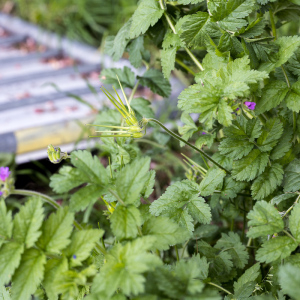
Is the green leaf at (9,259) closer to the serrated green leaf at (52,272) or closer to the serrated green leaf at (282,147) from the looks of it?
the serrated green leaf at (52,272)

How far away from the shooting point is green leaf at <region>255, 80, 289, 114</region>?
2.54ft

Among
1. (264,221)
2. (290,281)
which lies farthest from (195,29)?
(290,281)

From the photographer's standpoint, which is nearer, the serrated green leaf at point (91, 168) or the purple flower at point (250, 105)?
the serrated green leaf at point (91, 168)

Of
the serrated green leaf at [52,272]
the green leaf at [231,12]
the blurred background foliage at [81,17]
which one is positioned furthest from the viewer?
the blurred background foliage at [81,17]

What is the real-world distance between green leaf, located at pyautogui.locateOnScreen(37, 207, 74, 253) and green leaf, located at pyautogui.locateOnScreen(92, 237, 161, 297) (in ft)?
0.27

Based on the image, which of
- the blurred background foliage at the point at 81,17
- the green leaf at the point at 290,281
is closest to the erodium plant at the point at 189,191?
the green leaf at the point at 290,281

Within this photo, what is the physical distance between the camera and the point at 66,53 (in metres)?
3.29

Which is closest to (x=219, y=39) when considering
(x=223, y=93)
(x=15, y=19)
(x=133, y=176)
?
(x=223, y=93)

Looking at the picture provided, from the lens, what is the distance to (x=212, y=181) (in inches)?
31.4

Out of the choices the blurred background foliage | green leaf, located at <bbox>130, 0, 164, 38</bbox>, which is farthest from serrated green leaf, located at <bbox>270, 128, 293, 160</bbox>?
the blurred background foliage

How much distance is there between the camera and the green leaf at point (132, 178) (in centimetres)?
59

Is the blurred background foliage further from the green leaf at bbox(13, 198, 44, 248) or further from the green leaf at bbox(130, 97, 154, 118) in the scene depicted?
the green leaf at bbox(13, 198, 44, 248)

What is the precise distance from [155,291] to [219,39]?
0.57m

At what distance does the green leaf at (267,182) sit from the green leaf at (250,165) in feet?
0.07
